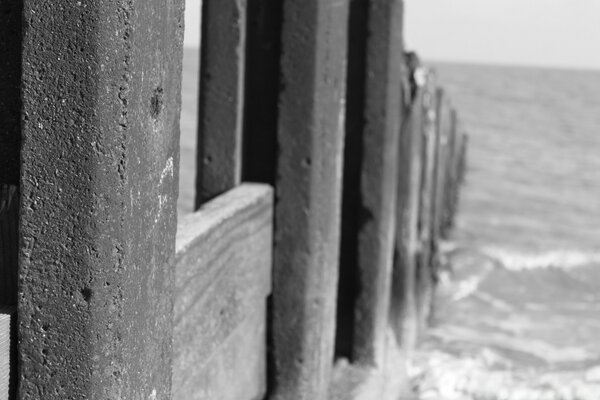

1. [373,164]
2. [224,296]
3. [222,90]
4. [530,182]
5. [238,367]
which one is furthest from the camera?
[530,182]

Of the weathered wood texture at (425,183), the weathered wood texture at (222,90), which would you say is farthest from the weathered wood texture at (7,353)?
the weathered wood texture at (425,183)

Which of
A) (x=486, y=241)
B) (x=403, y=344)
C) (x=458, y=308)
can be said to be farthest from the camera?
(x=486, y=241)

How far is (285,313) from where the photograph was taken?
3424 millimetres

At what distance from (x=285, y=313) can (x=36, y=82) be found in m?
2.04

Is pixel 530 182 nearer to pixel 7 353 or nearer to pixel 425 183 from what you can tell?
pixel 425 183

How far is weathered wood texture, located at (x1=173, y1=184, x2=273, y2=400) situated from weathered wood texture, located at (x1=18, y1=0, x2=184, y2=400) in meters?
0.90

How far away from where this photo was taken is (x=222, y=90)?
3322 millimetres

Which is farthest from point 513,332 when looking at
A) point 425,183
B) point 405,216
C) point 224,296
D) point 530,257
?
point 224,296

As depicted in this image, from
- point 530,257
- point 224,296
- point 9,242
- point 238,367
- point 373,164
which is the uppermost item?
point 9,242

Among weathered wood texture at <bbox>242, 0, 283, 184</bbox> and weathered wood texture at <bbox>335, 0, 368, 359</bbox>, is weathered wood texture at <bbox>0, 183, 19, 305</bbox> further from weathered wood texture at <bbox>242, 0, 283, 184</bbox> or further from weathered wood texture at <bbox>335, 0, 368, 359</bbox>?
weathered wood texture at <bbox>335, 0, 368, 359</bbox>

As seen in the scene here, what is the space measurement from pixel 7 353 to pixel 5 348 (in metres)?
0.01

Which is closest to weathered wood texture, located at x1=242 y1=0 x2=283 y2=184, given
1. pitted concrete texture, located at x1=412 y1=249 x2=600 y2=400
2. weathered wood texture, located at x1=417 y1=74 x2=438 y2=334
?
pitted concrete texture, located at x1=412 y1=249 x2=600 y2=400

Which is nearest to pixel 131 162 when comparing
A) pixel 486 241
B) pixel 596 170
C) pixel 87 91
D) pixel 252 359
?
pixel 87 91

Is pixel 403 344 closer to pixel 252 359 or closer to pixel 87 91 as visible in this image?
pixel 252 359
